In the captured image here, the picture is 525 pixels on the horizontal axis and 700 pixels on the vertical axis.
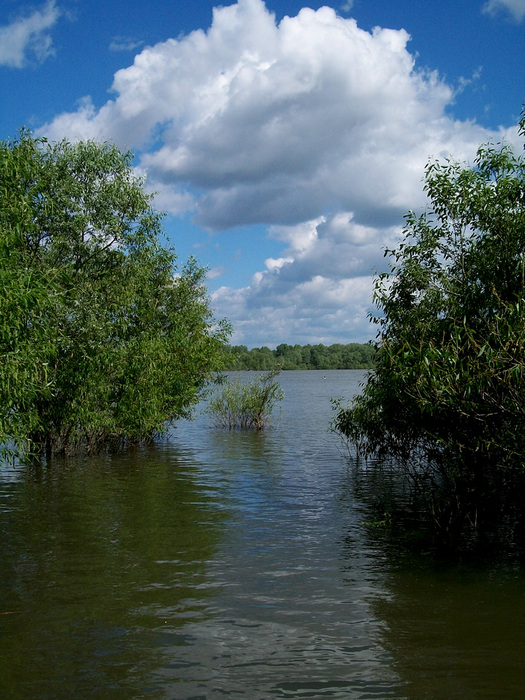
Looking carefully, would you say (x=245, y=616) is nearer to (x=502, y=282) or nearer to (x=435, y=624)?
(x=435, y=624)

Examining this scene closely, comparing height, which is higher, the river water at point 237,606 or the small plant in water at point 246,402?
the small plant in water at point 246,402

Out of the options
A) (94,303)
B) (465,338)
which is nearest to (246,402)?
(94,303)

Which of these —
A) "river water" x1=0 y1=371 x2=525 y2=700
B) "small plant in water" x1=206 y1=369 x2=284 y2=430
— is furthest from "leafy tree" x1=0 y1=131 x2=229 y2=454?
"small plant in water" x1=206 y1=369 x2=284 y2=430

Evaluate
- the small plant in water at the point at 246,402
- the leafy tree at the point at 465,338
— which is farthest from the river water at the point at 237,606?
the small plant in water at the point at 246,402

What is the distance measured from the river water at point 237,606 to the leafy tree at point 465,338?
2891 millimetres

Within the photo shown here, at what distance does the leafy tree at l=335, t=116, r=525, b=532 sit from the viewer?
42.3 feet

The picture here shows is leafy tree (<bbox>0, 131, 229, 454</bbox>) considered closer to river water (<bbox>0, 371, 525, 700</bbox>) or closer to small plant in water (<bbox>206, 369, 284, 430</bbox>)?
river water (<bbox>0, 371, 525, 700</bbox>)

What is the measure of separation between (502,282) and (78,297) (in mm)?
15293

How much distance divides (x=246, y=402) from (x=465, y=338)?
27092mm

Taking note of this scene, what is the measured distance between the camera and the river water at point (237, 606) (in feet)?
27.7

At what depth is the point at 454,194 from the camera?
667 inches

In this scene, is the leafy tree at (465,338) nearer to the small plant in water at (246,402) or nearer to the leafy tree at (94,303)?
the leafy tree at (94,303)

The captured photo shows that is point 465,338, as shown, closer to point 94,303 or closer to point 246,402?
point 94,303

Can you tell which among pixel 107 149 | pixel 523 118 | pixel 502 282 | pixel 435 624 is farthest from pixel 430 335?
pixel 107 149
